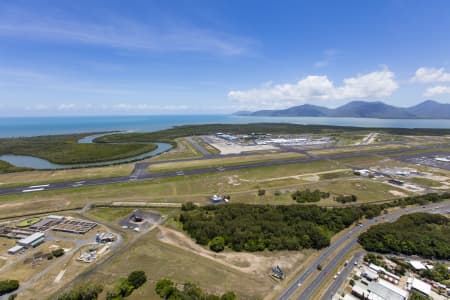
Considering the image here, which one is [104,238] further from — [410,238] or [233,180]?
[410,238]

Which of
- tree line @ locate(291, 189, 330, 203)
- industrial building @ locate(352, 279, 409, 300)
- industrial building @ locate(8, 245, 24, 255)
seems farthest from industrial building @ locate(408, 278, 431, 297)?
industrial building @ locate(8, 245, 24, 255)

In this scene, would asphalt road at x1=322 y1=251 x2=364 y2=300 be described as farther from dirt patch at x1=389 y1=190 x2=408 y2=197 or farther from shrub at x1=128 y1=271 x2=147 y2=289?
dirt patch at x1=389 y1=190 x2=408 y2=197

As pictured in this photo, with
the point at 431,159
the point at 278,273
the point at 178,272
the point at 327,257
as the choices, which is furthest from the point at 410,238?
the point at 431,159

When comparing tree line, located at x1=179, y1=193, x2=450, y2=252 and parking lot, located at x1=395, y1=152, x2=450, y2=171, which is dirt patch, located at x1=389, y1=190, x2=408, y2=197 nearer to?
tree line, located at x1=179, y1=193, x2=450, y2=252

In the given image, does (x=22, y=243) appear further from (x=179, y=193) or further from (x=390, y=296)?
(x=390, y=296)

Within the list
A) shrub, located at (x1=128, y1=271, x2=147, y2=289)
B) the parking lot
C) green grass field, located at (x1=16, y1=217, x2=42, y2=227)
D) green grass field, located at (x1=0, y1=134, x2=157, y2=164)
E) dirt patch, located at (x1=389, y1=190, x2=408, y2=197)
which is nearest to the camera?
shrub, located at (x1=128, y1=271, x2=147, y2=289)

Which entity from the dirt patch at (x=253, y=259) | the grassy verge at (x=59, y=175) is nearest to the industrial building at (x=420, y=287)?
the dirt patch at (x=253, y=259)

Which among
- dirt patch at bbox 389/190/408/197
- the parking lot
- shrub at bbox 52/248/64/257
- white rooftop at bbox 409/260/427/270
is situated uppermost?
the parking lot

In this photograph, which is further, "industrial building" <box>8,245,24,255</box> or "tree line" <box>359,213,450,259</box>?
"industrial building" <box>8,245,24,255</box>

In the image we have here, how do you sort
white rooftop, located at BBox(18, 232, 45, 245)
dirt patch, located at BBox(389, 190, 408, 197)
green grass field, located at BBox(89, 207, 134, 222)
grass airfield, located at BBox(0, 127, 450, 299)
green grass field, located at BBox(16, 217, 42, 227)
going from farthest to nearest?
dirt patch, located at BBox(389, 190, 408, 197) < green grass field, located at BBox(89, 207, 134, 222) < green grass field, located at BBox(16, 217, 42, 227) < white rooftop, located at BBox(18, 232, 45, 245) < grass airfield, located at BBox(0, 127, 450, 299)

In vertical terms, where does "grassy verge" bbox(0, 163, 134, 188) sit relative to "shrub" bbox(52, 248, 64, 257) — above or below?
above
